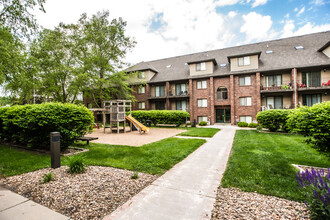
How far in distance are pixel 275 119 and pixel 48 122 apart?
15.6 m

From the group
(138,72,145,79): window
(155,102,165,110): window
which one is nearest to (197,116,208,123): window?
(155,102,165,110): window

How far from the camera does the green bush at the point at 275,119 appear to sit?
12561 mm

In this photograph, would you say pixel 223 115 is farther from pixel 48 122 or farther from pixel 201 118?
pixel 48 122

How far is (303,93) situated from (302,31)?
11.0m

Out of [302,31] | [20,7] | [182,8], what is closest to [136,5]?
[182,8]

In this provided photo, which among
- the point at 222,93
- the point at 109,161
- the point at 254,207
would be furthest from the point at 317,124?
the point at 222,93

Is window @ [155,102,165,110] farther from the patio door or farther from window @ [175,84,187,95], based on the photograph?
the patio door

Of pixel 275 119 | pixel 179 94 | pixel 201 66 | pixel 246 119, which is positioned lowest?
pixel 246 119

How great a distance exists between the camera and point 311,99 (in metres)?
18.8

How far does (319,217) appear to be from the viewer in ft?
6.73

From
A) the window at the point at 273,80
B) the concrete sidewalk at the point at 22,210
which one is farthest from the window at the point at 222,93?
the concrete sidewalk at the point at 22,210

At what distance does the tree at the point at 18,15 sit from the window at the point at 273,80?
23.5 meters

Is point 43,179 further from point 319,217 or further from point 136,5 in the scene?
point 136,5

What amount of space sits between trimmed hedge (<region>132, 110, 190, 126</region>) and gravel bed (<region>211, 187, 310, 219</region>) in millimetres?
15662
